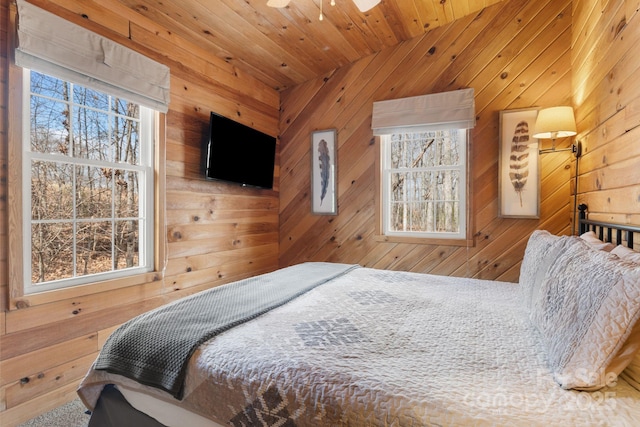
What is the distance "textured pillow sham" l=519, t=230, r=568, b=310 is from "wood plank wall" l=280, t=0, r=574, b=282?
130 cm

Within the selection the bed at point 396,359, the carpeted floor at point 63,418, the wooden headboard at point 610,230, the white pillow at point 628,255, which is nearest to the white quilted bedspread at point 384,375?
the bed at point 396,359

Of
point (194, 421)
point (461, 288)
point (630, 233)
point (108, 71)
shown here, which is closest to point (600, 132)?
point (630, 233)

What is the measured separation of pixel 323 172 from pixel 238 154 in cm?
99

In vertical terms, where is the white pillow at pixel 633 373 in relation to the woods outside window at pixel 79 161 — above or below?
below

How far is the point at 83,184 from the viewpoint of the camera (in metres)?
2.24

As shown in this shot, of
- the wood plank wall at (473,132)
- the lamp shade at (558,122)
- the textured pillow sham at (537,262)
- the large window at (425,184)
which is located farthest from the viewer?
the large window at (425,184)

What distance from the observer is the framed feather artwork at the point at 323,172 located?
3744 millimetres

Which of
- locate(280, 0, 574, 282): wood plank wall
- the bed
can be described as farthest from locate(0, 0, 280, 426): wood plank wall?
the bed

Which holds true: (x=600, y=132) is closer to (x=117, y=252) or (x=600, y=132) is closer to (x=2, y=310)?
(x=117, y=252)

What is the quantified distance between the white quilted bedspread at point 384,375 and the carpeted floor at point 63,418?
799 mm

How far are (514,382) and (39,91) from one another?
2.74 meters

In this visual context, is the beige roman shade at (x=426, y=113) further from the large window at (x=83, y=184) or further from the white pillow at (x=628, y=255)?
the large window at (x=83, y=184)

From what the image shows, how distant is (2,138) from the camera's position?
1.79 m

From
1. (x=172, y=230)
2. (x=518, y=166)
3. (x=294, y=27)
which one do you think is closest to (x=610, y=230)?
(x=518, y=166)
